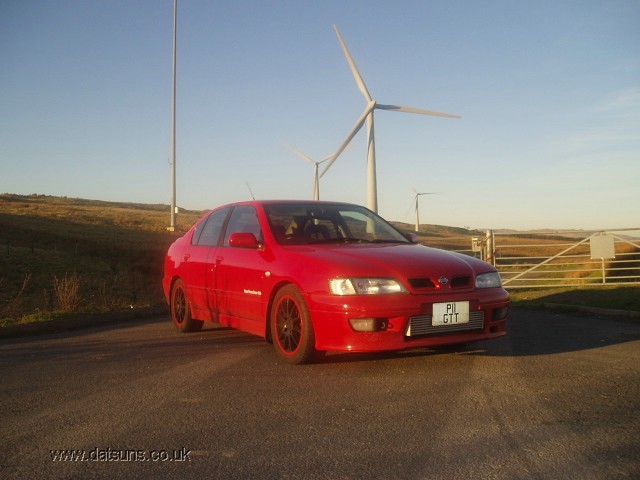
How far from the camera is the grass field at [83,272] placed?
10.9m

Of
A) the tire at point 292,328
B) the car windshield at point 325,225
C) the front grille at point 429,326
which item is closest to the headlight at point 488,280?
the front grille at point 429,326

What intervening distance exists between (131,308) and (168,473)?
8.74m

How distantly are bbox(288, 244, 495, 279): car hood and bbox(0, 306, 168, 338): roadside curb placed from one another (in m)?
4.59

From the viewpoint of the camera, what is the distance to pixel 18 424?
3.87 m

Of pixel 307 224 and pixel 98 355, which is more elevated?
pixel 307 224

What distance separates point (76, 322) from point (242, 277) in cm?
399

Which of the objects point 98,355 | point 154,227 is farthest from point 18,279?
point 154,227

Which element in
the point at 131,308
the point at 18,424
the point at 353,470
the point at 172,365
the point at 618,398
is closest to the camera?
the point at 353,470

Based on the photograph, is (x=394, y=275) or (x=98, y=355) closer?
(x=394, y=275)

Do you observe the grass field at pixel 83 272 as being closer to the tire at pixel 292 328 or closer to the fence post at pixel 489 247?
the fence post at pixel 489 247

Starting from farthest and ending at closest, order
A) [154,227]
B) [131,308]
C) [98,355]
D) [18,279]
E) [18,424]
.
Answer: [154,227] → [18,279] → [131,308] → [98,355] → [18,424]

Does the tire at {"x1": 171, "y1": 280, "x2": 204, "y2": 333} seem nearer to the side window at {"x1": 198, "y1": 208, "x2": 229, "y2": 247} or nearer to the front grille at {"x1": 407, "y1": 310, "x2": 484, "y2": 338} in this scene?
the side window at {"x1": 198, "y1": 208, "x2": 229, "y2": 247}

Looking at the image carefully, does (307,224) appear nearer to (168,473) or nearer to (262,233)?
(262,233)

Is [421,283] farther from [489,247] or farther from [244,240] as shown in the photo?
[489,247]
